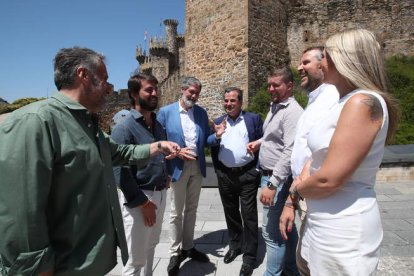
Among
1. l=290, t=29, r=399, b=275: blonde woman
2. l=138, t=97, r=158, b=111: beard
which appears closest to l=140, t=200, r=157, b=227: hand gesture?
l=138, t=97, r=158, b=111: beard

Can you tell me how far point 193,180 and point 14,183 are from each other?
231 centimetres

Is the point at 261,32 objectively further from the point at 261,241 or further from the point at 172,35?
the point at 172,35

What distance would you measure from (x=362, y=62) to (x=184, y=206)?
258cm

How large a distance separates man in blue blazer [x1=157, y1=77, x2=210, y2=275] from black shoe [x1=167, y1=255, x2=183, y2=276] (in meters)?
0.02

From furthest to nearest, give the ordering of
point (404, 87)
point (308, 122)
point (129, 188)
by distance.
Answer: point (404, 87) → point (129, 188) → point (308, 122)

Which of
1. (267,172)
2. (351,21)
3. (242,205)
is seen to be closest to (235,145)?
(267,172)

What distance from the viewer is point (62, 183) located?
1.51 m

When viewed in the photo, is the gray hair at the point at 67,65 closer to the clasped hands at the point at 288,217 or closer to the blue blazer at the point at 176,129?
the clasped hands at the point at 288,217

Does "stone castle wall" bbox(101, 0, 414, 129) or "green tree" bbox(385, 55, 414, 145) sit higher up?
"stone castle wall" bbox(101, 0, 414, 129)

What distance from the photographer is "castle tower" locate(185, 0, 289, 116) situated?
13.0 m

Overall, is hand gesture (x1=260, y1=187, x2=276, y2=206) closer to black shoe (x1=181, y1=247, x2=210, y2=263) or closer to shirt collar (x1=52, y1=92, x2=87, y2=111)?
black shoe (x1=181, y1=247, x2=210, y2=263)

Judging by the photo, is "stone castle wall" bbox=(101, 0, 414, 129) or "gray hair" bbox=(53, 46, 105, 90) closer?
"gray hair" bbox=(53, 46, 105, 90)

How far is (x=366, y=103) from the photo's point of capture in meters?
1.41

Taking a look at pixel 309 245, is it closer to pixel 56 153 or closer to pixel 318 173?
pixel 318 173
